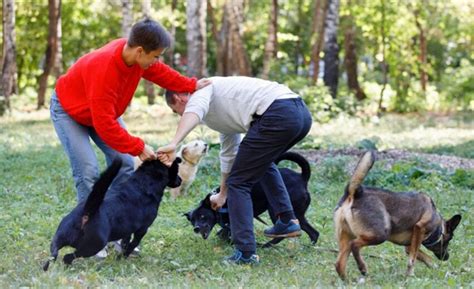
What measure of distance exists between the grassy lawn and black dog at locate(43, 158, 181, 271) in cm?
21

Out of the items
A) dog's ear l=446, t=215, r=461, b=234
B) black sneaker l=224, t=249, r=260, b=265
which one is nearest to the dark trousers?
black sneaker l=224, t=249, r=260, b=265

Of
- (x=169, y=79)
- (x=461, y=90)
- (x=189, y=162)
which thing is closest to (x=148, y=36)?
(x=169, y=79)

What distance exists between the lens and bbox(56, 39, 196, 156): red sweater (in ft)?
22.9

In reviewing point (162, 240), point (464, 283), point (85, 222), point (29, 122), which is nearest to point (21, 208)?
point (162, 240)

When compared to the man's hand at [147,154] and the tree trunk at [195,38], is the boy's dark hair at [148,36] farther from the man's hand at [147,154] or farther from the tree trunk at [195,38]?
the tree trunk at [195,38]

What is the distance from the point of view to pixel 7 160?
14.5 metres

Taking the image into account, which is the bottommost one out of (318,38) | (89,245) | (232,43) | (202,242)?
(232,43)

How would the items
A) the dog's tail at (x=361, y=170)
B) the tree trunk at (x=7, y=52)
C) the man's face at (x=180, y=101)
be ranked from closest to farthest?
the dog's tail at (x=361, y=170) < the man's face at (x=180, y=101) < the tree trunk at (x=7, y=52)

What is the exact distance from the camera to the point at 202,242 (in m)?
8.67

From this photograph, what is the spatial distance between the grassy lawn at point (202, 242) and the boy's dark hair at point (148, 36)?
6.03ft

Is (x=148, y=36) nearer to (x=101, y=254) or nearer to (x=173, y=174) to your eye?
(x=173, y=174)

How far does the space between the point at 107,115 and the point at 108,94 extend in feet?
0.57

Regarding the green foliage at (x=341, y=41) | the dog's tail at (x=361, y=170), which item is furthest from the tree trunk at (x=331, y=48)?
the dog's tail at (x=361, y=170)

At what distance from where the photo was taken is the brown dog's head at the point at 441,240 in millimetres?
7477
